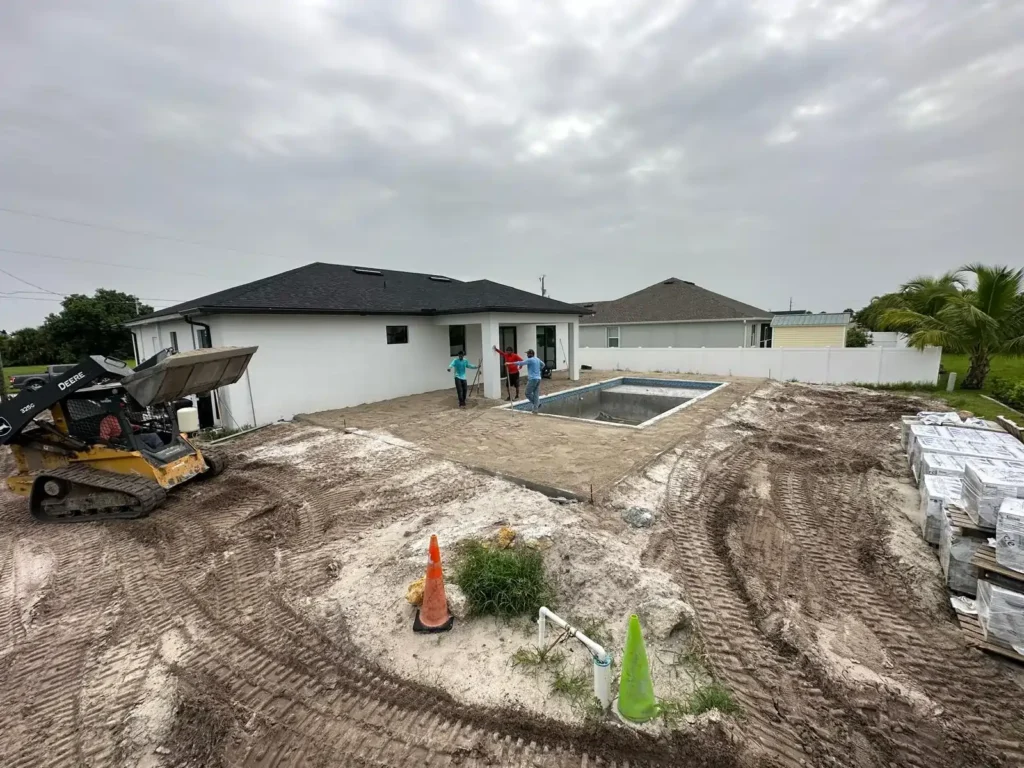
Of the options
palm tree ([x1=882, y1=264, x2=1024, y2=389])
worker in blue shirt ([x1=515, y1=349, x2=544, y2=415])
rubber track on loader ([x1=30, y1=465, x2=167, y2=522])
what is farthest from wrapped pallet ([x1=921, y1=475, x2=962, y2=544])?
palm tree ([x1=882, y1=264, x2=1024, y2=389])

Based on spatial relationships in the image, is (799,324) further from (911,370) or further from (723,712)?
(723,712)

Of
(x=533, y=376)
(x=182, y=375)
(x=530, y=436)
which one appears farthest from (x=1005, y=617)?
(x=182, y=375)

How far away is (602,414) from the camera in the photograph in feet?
49.3

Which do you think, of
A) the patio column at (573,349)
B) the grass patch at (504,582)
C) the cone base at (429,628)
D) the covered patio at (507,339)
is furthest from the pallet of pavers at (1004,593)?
the patio column at (573,349)

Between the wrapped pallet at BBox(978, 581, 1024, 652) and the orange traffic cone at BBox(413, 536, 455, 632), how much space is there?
3.94 meters

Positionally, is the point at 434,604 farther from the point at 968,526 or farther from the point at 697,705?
the point at 968,526

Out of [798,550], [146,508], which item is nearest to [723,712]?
[798,550]

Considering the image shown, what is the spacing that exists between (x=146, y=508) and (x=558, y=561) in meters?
5.41

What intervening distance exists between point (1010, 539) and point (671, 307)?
2411cm

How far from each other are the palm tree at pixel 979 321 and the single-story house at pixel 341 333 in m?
11.4

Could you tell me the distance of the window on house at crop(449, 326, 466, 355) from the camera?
15.3 meters

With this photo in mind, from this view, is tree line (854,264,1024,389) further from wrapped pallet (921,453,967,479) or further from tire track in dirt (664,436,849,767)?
Answer: tire track in dirt (664,436,849,767)

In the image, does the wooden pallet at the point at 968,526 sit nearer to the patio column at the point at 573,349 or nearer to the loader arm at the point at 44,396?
the loader arm at the point at 44,396

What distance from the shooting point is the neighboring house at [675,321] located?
76.1ft
